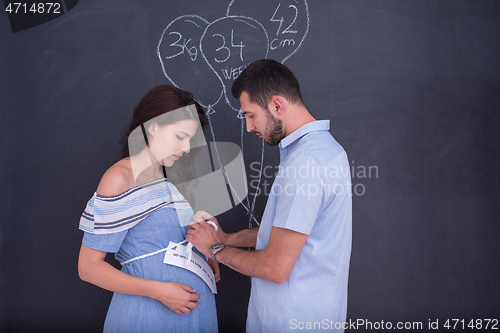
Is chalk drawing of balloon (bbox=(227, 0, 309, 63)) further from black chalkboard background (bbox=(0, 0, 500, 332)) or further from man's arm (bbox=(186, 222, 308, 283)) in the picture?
man's arm (bbox=(186, 222, 308, 283))

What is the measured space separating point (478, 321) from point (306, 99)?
1412mm

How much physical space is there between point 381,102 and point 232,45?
0.79 meters

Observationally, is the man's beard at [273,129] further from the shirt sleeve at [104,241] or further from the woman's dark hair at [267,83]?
the shirt sleeve at [104,241]

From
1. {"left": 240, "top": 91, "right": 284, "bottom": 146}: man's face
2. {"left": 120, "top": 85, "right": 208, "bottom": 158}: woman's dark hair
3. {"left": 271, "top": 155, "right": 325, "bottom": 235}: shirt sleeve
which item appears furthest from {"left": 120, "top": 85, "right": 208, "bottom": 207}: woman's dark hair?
{"left": 271, "top": 155, "right": 325, "bottom": 235}: shirt sleeve

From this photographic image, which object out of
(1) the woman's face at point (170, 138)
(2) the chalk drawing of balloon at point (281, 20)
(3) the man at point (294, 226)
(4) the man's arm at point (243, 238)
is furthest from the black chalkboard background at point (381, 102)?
(3) the man at point (294, 226)

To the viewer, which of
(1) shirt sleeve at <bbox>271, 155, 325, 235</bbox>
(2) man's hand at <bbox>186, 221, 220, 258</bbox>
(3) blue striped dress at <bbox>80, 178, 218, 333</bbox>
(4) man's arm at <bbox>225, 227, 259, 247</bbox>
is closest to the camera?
(1) shirt sleeve at <bbox>271, 155, 325, 235</bbox>

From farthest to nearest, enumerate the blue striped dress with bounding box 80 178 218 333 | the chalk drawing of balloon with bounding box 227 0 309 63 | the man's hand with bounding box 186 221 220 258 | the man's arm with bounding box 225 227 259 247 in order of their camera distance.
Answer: the chalk drawing of balloon with bounding box 227 0 309 63, the man's arm with bounding box 225 227 259 247, the man's hand with bounding box 186 221 220 258, the blue striped dress with bounding box 80 178 218 333

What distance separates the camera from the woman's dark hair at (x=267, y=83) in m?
1.05

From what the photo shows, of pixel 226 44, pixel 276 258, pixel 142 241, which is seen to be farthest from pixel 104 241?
pixel 226 44

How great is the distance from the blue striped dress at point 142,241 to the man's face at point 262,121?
0.41m

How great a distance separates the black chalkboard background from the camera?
1500 millimetres

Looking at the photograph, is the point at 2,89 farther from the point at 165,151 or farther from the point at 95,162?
the point at 165,151

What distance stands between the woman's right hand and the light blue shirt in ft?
0.81

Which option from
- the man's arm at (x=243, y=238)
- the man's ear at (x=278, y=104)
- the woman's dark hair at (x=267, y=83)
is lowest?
the man's arm at (x=243, y=238)
